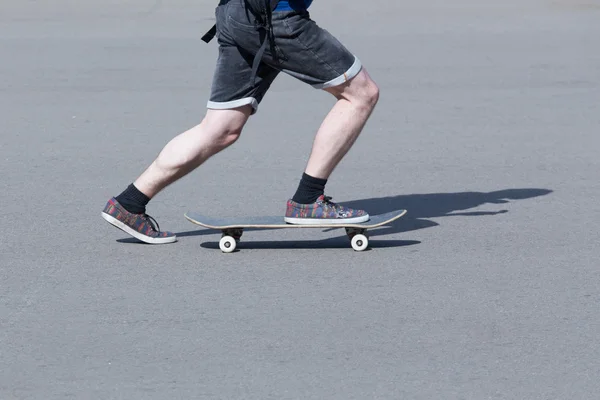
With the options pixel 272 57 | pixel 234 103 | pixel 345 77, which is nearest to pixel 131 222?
pixel 234 103

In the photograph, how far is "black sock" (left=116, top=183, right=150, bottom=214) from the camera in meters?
7.21

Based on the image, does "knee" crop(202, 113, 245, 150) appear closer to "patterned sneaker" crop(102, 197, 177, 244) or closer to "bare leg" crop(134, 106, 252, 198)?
"bare leg" crop(134, 106, 252, 198)

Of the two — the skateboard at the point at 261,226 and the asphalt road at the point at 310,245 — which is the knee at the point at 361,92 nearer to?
the skateboard at the point at 261,226

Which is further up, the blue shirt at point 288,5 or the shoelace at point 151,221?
the blue shirt at point 288,5

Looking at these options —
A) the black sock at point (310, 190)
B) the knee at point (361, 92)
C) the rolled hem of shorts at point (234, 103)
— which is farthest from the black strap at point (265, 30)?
the black sock at point (310, 190)

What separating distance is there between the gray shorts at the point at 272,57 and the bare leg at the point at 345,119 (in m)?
0.07

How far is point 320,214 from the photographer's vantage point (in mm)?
7188

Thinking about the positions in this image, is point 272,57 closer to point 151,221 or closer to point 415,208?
Answer: point 151,221

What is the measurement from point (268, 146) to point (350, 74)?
3087 millimetres

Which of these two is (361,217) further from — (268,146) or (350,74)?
(268,146)

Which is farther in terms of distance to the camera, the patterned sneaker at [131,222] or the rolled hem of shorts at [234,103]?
the patterned sneaker at [131,222]

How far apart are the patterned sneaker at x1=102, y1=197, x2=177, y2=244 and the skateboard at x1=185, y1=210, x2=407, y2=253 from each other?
8.4 inches

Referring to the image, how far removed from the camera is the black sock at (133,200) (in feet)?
23.7

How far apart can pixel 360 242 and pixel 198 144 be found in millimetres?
986
